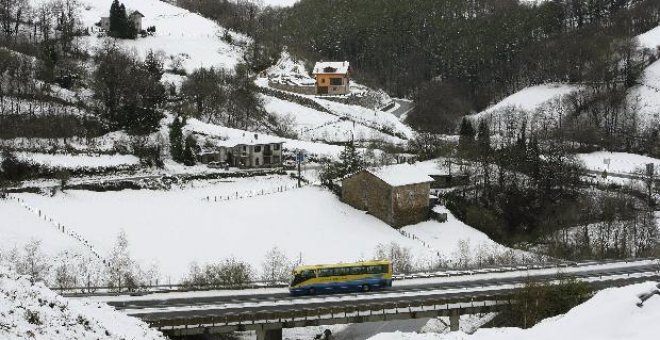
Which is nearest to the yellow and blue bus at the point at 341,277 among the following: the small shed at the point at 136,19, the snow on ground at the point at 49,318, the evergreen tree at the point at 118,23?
the snow on ground at the point at 49,318

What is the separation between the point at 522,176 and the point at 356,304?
96.8 feet

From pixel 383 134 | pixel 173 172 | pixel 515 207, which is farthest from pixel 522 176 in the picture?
pixel 173 172

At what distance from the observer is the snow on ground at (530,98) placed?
8069 cm

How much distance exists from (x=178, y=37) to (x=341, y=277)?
5749 centimetres

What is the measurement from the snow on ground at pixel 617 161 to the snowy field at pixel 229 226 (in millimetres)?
19075

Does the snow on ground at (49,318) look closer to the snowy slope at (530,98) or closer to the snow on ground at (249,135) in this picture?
the snow on ground at (249,135)

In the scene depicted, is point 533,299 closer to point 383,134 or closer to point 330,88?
point 383,134

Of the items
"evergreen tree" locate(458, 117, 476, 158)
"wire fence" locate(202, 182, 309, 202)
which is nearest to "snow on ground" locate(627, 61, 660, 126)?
"evergreen tree" locate(458, 117, 476, 158)

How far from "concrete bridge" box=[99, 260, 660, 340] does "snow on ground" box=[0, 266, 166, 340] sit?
5.93 meters

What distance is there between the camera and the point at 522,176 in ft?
188

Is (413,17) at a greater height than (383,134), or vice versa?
(413,17)

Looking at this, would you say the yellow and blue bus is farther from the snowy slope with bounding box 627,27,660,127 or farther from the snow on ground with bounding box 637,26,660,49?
the snow on ground with bounding box 637,26,660,49

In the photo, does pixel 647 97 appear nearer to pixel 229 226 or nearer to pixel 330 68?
pixel 330 68

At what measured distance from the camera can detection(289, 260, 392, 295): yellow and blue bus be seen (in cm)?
3309
